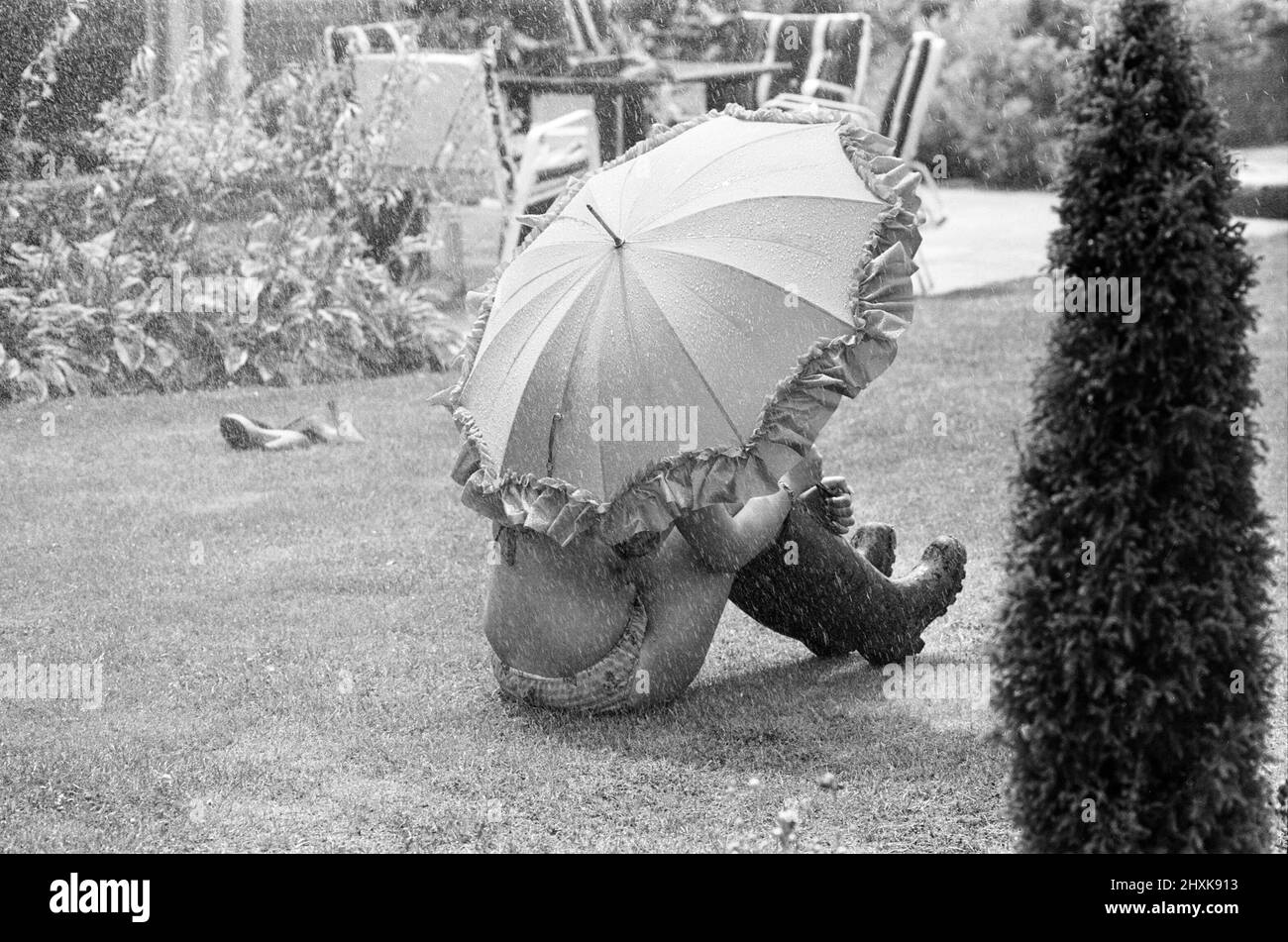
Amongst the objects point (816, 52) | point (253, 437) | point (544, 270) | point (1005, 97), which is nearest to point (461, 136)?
point (253, 437)

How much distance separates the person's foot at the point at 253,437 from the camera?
684 cm

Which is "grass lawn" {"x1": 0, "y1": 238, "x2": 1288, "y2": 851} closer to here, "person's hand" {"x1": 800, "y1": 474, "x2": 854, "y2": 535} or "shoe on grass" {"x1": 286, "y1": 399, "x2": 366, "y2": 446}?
"shoe on grass" {"x1": 286, "y1": 399, "x2": 366, "y2": 446}

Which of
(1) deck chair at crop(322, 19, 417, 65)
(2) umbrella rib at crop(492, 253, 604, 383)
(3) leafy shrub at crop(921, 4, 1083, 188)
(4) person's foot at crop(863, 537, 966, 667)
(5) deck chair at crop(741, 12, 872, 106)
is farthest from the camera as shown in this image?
(3) leafy shrub at crop(921, 4, 1083, 188)

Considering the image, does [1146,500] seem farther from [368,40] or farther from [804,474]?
[368,40]

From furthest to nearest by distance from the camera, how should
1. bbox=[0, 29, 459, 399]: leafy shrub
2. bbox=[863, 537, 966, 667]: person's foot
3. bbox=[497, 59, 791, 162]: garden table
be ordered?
bbox=[497, 59, 791, 162]: garden table → bbox=[0, 29, 459, 399]: leafy shrub → bbox=[863, 537, 966, 667]: person's foot

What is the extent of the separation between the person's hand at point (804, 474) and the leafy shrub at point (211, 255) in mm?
4453

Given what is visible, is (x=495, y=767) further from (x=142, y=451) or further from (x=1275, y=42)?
(x=1275, y=42)

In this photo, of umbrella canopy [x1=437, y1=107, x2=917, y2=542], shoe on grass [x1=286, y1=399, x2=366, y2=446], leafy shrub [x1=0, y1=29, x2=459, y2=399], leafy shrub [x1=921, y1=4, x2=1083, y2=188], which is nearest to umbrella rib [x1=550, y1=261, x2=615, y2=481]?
umbrella canopy [x1=437, y1=107, x2=917, y2=542]

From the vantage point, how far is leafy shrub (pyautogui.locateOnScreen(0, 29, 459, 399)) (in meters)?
7.59

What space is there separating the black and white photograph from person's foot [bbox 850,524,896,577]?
12mm

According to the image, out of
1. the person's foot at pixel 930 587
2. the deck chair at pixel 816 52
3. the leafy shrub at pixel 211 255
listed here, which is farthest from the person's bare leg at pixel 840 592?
the deck chair at pixel 816 52

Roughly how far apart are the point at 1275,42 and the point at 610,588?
12210 mm
